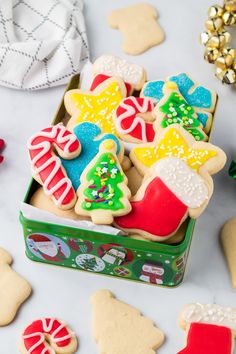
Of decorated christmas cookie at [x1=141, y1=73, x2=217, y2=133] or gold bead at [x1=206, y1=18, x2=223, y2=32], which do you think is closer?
decorated christmas cookie at [x1=141, y1=73, x2=217, y2=133]

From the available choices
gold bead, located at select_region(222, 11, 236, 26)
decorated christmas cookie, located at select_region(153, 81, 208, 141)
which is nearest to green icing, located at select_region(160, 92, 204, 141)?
decorated christmas cookie, located at select_region(153, 81, 208, 141)

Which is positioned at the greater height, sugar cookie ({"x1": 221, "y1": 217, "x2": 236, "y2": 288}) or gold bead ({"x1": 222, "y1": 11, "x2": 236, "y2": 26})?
gold bead ({"x1": 222, "y1": 11, "x2": 236, "y2": 26})

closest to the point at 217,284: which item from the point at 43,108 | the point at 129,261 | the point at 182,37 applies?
the point at 129,261

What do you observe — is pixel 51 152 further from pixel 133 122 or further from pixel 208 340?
pixel 208 340

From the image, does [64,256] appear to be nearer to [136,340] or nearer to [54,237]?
[54,237]

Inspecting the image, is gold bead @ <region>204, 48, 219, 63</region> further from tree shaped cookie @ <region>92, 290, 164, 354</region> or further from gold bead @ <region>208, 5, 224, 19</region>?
tree shaped cookie @ <region>92, 290, 164, 354</region>

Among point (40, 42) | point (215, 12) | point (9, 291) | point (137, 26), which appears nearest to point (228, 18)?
point (215, 12)
